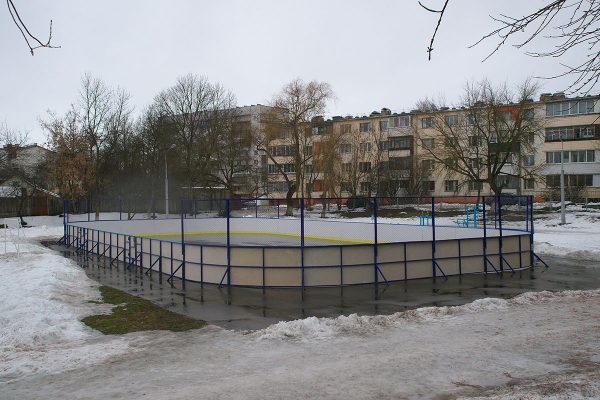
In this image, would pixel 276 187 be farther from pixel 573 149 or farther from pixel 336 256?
pixel 336 256

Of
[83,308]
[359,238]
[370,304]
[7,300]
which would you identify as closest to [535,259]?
[359,238]

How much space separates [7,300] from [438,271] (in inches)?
527

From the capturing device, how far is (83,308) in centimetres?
1334

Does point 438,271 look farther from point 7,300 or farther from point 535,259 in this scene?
point 7,300

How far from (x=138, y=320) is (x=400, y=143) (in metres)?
66.8

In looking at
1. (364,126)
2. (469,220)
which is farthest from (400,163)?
(469,220)

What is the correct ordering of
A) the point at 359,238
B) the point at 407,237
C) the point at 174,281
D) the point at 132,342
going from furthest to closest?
the point at 359,238, the point at 407,237, the point at 174,281, the point at 132,342

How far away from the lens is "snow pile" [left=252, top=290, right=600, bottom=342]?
10391 mm

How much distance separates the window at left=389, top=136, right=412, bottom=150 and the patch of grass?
64.0 metres

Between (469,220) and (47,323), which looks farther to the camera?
(469,220)

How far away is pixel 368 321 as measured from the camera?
11.3 metres

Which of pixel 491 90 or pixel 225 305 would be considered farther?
pixel 491 90

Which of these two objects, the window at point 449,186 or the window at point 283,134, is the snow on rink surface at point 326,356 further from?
the window at point 449,186

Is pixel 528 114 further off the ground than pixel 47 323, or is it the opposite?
pixel 528 114
